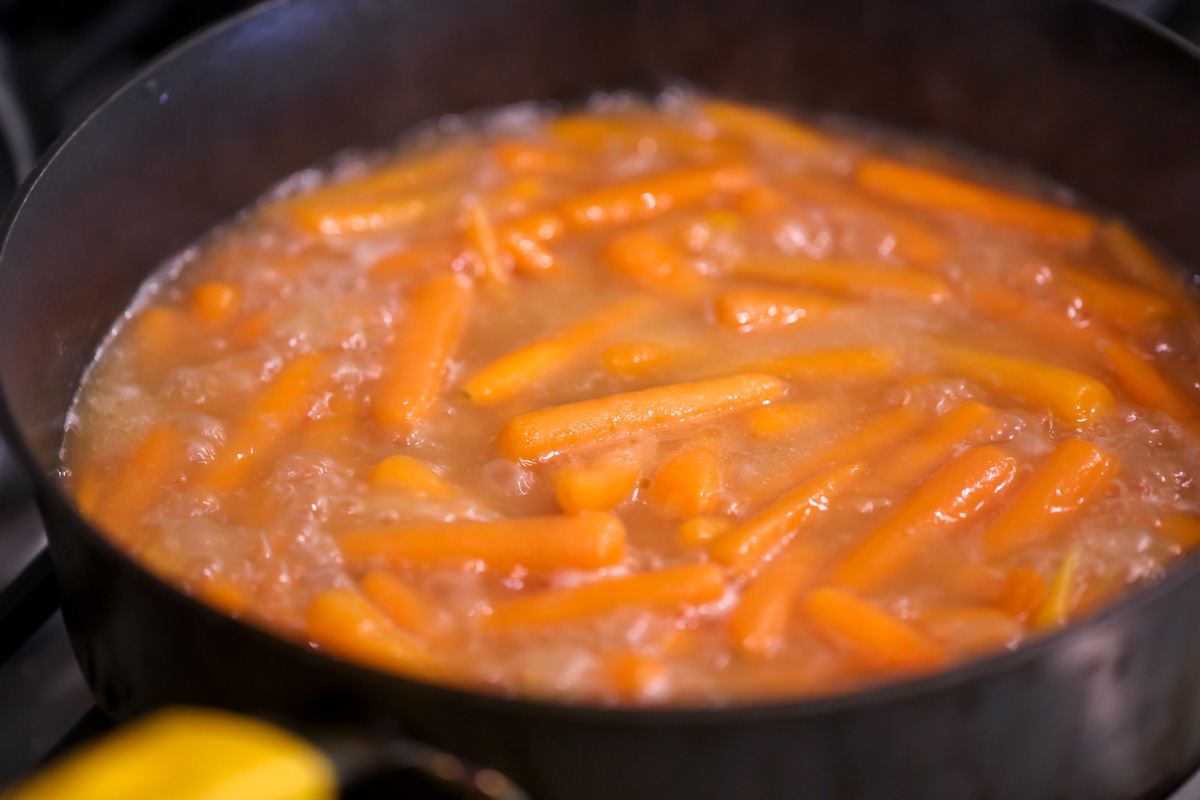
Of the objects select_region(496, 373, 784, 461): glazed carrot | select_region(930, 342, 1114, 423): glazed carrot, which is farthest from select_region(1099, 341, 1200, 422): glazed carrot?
select_region(496, 373, 784, 461): glazed carrot

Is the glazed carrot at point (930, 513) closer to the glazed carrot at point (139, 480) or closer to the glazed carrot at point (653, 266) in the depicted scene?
the glazed carrot at point (653, 266)

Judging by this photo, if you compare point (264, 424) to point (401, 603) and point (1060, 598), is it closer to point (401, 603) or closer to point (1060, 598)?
point (401, 603)

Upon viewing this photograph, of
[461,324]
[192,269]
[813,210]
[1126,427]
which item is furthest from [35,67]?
[1126,427]

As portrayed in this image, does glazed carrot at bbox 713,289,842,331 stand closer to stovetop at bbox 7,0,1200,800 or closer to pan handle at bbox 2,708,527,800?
stovetop at bbox 7,0,1200,800

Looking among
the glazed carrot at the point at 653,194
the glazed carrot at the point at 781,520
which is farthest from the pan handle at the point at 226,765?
the glazed carrot at the point at 653,194

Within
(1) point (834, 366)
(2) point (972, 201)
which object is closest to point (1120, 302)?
(2) point (972, 201)
